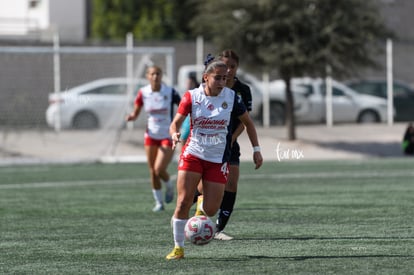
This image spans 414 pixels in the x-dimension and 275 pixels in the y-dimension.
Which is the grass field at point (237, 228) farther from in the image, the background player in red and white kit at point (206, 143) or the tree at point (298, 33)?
the tree at point (298, 33)

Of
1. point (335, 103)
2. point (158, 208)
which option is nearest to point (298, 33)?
point (335, 103)

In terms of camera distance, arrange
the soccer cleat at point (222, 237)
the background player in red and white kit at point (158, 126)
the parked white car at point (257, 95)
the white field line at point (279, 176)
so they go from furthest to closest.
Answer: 1. the parked white car at point (257, 95)
2. the white field line at point (279, 176)
3. the background player in red and white kit at point (158, 126)
4. the soccer cleat at point (222, 237)

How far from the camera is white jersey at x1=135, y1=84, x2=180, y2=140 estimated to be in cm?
1611

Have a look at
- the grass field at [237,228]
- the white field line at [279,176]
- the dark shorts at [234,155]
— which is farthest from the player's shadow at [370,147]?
the dark shorts at [234,155]

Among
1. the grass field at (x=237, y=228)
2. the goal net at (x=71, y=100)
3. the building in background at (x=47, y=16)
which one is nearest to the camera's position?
the grass field at (x=237, y=228)

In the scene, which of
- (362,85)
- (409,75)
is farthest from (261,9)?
(409,75)

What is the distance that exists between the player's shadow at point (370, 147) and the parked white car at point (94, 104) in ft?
22.0

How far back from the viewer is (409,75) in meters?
38.3

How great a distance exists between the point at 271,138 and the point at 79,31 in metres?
17.3

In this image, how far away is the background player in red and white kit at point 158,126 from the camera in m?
15.8

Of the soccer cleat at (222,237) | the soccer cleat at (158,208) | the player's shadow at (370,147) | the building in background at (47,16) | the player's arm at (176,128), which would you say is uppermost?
the building in background at (47,16)

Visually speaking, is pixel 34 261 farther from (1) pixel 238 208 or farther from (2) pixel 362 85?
(2) pixel 362 85

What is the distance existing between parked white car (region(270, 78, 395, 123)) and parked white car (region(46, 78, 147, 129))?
24.4 ft

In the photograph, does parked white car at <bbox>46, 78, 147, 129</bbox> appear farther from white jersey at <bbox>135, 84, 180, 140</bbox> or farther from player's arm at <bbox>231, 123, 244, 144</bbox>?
player's arm at <bbox>231, 123, 244, 144</bbox>
